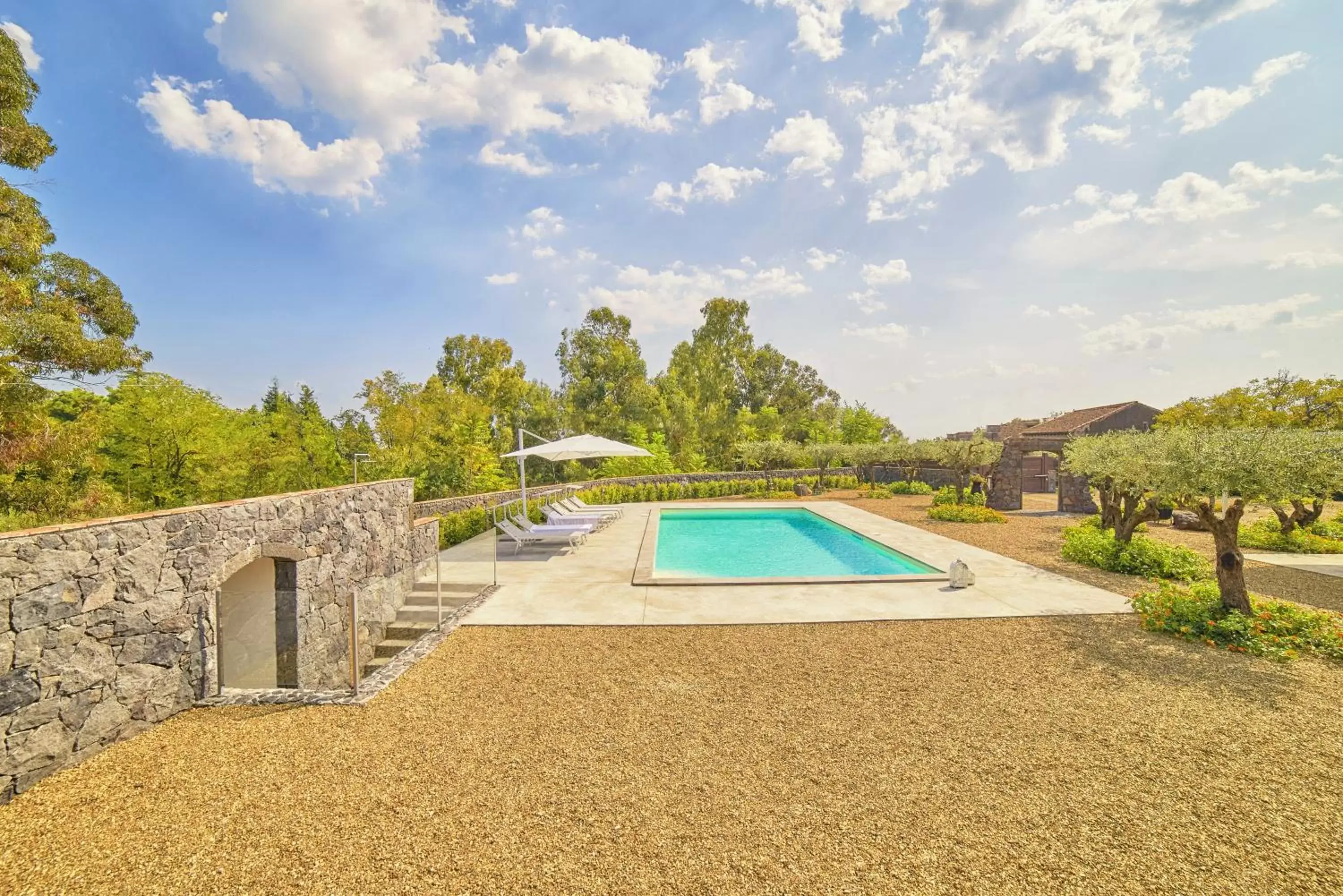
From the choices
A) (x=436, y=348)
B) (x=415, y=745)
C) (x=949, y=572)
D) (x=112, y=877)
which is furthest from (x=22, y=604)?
(x=436, y=348)

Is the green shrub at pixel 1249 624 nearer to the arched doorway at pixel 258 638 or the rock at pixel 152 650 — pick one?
the arched doorway at pixel 258 638

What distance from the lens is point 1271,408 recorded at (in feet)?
61.1

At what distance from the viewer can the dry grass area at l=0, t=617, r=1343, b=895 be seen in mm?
2768

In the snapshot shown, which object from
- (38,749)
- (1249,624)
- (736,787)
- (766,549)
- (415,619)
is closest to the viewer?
(736,787)

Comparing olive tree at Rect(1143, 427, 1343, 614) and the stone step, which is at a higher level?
olive tree at Rect(1143, 427, 1343, 614)

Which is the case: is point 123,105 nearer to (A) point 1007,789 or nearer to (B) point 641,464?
(A) point 1007,789

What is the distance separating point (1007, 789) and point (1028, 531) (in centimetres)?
1242

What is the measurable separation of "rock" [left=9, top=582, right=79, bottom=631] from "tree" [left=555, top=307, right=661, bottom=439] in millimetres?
27174

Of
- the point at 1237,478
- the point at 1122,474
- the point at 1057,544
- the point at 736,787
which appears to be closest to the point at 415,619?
the point at 736,787

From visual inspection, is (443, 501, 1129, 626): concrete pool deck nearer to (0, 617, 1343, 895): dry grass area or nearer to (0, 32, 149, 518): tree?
(0, 617, 1343, 895): dry grass area

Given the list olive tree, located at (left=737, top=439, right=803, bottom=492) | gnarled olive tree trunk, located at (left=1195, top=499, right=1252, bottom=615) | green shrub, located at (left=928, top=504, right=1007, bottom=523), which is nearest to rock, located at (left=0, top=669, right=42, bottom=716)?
gnarled olive tree trunk, located at (left=1195, top=499, right=1252, bottom=615)

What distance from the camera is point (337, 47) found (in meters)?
8.00

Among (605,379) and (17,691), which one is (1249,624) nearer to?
(17,691)

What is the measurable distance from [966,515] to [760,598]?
411 inches
